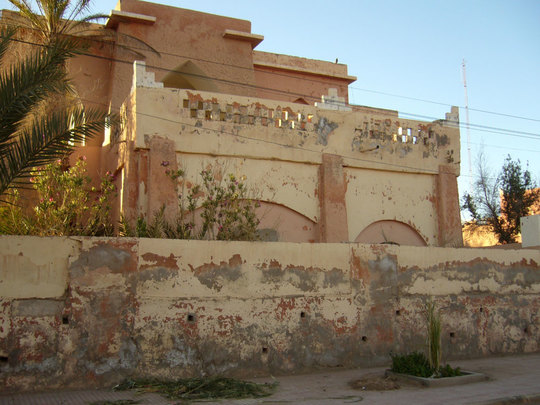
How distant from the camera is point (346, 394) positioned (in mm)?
7160

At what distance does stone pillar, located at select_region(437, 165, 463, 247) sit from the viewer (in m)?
15.4

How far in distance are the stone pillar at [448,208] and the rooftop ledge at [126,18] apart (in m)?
9.45

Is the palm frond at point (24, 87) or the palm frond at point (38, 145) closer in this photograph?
the palm frond at point (24, 87)

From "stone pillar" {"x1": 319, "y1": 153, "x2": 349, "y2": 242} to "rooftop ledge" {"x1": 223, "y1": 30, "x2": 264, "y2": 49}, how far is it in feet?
21.9

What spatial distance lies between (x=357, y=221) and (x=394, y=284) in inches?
200

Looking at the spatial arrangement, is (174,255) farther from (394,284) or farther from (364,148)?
(364,148)

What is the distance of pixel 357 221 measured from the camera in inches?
569

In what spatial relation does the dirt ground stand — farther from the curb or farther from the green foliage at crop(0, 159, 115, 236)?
the green foliage at crop(0, 159, 115, 236)

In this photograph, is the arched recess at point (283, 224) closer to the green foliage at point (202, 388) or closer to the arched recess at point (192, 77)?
the green foliage at point (202, 388)

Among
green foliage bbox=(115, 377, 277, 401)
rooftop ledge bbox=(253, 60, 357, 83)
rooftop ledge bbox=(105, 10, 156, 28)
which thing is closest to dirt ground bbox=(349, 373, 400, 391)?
green foliage bbox=(115, 377, 277, 401)

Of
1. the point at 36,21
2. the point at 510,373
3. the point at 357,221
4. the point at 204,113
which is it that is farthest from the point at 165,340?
the point at 36,21

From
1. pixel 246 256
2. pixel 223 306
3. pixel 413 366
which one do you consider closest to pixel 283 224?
pixel 246 256

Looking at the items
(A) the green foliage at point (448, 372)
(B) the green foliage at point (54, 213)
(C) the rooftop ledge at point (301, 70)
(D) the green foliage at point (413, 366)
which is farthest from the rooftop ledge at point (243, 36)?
(A) the green foliage at point (448, 372)

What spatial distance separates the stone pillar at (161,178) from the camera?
12.1 m
